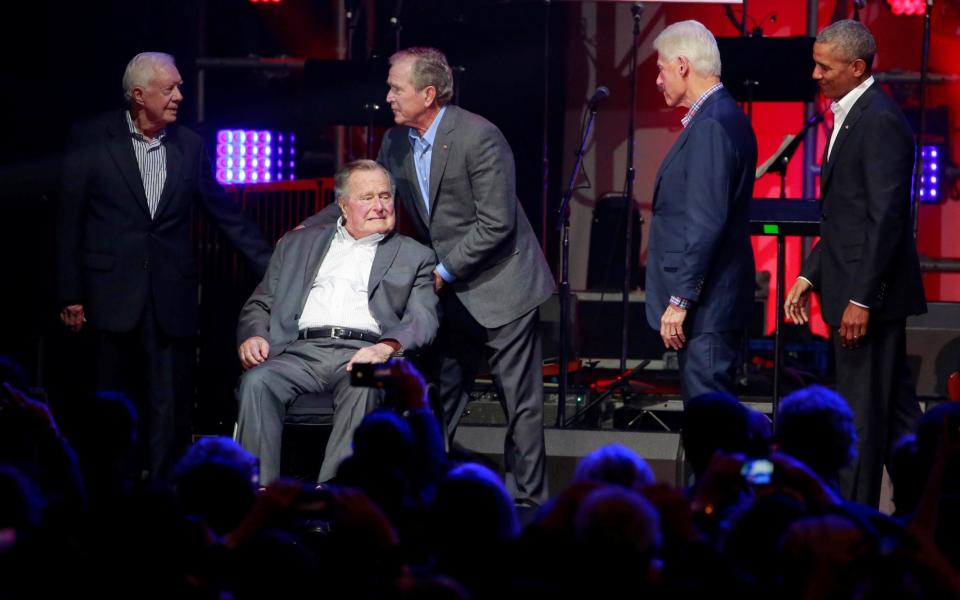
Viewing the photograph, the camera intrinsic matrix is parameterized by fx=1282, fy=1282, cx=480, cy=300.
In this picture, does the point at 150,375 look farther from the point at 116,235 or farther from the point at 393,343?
the point at 393,343

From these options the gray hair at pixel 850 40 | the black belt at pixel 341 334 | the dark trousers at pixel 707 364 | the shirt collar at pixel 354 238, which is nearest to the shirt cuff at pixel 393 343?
the black belt at pixel 341 334

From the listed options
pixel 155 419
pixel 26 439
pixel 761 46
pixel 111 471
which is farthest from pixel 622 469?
pixel 761 46

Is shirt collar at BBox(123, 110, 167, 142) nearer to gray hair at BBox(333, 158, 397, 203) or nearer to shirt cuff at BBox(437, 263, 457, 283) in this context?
gray hair at BBox(333, 158, 397, 203)

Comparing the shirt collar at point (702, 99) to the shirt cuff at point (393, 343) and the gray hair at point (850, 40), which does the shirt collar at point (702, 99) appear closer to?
the gray hair at point (850, 40)

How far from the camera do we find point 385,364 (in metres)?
3.75

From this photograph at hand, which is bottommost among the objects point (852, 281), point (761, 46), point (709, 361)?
point (709, 361)

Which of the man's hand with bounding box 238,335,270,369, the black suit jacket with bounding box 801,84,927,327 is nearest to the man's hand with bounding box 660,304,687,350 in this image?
the black suit jacket with bounding box 801,84,927,327

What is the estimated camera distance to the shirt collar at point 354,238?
15.4 ft

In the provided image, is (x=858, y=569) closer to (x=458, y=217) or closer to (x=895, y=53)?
(x=458, y=217)

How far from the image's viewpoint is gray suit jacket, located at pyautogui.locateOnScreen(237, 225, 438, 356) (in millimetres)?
4535

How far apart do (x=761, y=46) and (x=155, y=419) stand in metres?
3.37

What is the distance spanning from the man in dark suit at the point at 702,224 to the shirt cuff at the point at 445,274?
0.73m

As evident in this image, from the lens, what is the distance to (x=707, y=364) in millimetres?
4117

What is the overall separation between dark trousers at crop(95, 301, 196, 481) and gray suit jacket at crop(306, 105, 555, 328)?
1142mm
